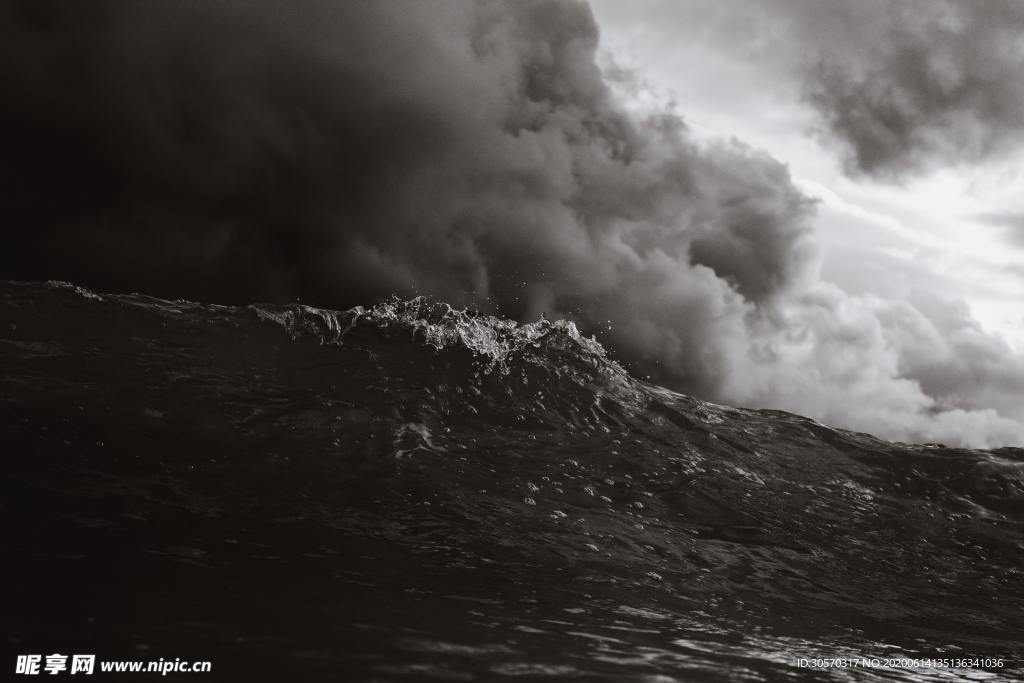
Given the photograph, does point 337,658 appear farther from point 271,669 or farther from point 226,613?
point 226,613

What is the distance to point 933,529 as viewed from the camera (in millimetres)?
13195

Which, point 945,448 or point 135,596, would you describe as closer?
point 135,596

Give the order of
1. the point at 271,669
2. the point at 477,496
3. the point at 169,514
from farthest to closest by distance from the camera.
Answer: the point at 477,496
the point at 169,514
the point at 271,669

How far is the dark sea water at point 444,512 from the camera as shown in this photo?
4793 millimetres

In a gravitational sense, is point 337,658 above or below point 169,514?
below

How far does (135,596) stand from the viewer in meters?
4.83

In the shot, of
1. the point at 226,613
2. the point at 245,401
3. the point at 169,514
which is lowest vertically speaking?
the point at 226,613

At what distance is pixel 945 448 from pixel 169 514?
2025 centimetres

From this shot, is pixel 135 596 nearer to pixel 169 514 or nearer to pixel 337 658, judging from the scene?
pixel 337 658

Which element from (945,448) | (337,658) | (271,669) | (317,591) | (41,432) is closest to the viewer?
(271,669)

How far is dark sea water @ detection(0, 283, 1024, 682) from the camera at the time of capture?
479cm

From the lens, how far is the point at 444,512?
9.19m

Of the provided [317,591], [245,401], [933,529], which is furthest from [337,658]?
[933,529]

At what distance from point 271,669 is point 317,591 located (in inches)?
72.2
